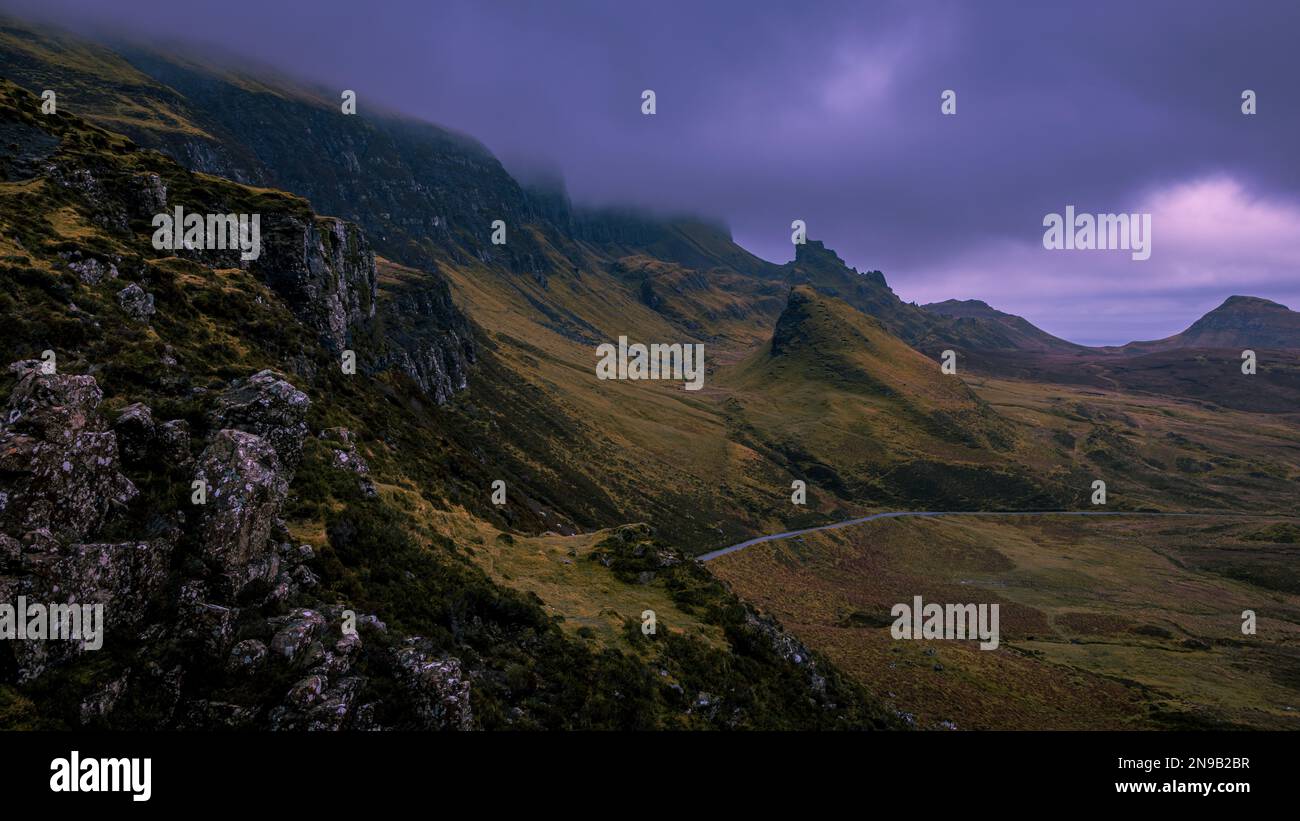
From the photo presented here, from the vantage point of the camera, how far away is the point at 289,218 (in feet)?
210

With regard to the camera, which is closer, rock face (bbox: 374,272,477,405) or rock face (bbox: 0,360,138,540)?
rock face (bbox: 0,360,138,540)

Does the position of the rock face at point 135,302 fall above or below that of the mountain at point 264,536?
above

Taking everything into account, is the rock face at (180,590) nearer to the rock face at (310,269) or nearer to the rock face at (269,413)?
the rock face at (269,413)

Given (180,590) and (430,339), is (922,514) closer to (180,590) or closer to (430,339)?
(430,339)

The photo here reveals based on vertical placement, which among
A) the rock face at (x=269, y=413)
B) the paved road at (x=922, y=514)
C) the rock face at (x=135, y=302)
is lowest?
the paved road at (x=922, y=514)

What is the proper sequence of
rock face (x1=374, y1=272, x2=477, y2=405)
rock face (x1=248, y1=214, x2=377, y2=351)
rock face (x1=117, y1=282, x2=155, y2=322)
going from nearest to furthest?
rock face (x1=117, y1=282, x2=155, y2=322) → rock face (x1=248, y1=214, x2=377, y2=351) → rock face (x1=374, y1=272, x2=477, y2=405)

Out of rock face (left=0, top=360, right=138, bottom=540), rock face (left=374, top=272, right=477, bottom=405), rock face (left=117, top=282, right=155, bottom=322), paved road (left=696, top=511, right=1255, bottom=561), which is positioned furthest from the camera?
paved road (left=696, top=511, right=1255, bottom=561)

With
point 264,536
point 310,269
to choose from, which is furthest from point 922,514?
point 264,536

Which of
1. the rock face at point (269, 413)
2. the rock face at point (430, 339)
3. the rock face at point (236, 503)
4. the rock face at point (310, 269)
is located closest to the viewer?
the rock face at point (236, 503)

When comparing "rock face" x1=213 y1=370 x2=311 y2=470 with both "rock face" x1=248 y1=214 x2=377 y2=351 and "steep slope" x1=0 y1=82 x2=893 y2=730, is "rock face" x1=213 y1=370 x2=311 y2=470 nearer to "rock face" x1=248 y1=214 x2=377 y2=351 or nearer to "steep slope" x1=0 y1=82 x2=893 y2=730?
"steep slope" x1=0 y1=82 x2=893 y2=730

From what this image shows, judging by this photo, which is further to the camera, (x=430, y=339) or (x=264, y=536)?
(x=430, y=339)

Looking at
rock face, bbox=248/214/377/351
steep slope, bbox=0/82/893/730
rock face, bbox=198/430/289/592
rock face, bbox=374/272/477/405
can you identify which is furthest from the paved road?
rock face, bbox=198/430/289/592

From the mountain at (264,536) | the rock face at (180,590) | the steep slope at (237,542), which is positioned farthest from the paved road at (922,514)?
the rock face at (180,590)
